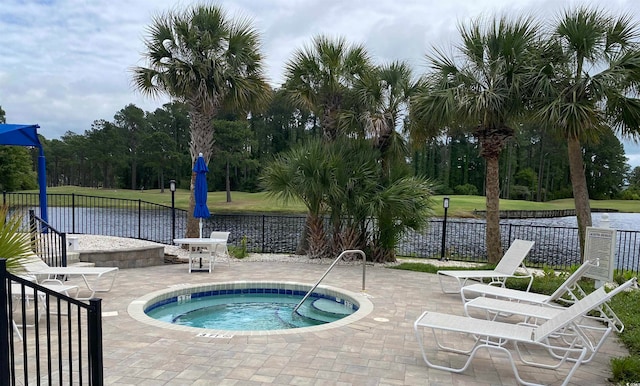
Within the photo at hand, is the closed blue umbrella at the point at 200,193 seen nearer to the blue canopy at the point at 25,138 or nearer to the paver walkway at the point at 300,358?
the blue canopy at the point at 25,138

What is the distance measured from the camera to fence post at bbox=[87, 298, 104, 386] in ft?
7.72

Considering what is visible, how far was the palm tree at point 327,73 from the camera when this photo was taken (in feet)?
34.3

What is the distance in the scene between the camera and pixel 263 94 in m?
→ 11.1

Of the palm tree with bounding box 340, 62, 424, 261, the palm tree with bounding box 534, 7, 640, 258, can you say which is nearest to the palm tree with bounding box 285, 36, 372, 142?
the palm tree with bounding box 340, 62, 424, 261

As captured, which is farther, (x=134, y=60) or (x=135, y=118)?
(x=135, y=118)

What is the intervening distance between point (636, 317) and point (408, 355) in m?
3.20

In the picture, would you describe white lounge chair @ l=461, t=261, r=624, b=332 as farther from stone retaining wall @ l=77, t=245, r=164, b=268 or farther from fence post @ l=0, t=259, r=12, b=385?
stone retaining wall @ l=77, t=245, r=164, b=268

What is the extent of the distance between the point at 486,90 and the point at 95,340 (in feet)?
28.2

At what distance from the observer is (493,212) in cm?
973

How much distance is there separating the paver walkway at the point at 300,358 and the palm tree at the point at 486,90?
4.72 m

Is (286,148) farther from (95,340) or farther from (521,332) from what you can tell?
(95,340)

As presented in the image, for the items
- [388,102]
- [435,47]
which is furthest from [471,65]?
[388,102]

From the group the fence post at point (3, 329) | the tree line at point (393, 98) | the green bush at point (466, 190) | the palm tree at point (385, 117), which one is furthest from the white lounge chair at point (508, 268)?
the green bush at point (466, 190)

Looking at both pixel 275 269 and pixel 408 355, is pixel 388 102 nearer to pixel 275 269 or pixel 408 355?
pixel 275 269
